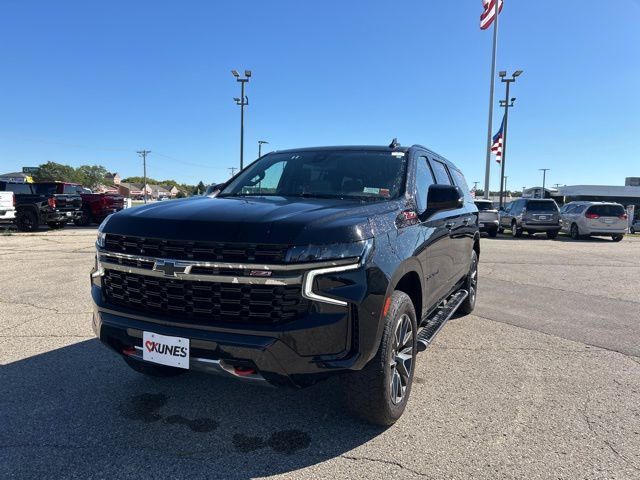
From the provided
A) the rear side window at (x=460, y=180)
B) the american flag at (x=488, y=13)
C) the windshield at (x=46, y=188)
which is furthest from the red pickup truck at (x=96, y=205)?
the american flag at (x=488, y=13)

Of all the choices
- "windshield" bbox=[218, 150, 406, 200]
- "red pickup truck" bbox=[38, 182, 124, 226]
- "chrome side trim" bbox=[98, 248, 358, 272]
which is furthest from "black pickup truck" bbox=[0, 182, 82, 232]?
"chrome side trim" bbox=[98, 248, 358, 272]

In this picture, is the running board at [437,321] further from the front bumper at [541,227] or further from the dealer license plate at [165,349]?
the front bumper at [541,227]

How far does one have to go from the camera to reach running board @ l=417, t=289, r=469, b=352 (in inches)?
133

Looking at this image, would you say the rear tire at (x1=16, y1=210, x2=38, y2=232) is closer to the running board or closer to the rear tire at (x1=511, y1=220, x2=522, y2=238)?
the running board

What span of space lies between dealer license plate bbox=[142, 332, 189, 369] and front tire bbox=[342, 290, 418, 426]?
924mm

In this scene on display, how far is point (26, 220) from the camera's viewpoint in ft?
59.1

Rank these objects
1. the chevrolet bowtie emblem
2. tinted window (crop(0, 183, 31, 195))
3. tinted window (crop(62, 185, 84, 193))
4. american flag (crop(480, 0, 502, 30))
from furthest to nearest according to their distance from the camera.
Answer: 1. american flag (crop(480, 0, 502, 30))
2. tinted window (crop(62, 185, 84, 193))
3. tinted window (crop(0, 183, 31, 195))
4. the chevrolet bowtie emblem

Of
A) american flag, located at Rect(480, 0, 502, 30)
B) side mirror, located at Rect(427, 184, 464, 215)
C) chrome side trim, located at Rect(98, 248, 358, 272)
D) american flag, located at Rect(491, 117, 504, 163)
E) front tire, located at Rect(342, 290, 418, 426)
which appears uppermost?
american flag, located at Rect(480, 0, 502, 30)

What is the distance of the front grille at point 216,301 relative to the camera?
2.45m

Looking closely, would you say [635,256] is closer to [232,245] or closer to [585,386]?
[585,386]

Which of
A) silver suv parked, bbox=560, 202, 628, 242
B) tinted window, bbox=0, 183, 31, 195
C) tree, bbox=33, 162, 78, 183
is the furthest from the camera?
tree, bbox=33, 162, 78, 183

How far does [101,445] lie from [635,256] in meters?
15.1

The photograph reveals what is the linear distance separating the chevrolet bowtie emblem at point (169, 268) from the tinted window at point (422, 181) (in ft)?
6.21

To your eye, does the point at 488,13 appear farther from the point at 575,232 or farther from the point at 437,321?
the point at 437,321
